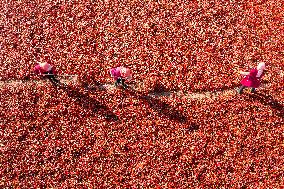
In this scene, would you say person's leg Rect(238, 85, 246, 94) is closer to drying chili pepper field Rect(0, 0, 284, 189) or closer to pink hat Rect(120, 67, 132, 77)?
drying chili pepper field Rect(0, 0, 284, 189)

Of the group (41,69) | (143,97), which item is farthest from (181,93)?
(41,69)

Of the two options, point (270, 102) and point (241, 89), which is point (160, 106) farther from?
point (270, 102)

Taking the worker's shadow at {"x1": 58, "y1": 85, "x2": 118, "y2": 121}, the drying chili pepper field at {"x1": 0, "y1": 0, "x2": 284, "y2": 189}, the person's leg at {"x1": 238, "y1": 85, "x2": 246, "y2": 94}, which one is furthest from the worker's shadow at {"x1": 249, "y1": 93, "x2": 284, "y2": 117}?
the worker's shadow at {"x1": 58, "y1": 85, "x2": 118, "y2": 121}

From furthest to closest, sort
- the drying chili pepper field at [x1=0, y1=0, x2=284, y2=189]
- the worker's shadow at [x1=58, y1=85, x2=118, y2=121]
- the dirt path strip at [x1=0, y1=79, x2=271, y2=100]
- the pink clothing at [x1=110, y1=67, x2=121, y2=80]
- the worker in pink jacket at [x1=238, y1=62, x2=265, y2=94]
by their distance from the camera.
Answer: the dirt path strip at [x1=0, y1=79, x2=271, y2=100], the worker's shadow at [x1=58, y1=85, x2=118, y2=121], the pink clothing at [x1=110, y1=67, x2=121, y2=80], the worker in pink jacket at [x1=238, y1=62, x2=265, y2=94], the drying chili pepper field at [x1=0, y1=0, x2=284, y2=189]

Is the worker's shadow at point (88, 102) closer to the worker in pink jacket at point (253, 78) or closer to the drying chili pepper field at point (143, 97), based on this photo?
the drying chili pepper field at point (143, 97)

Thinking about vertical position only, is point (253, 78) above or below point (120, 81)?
above

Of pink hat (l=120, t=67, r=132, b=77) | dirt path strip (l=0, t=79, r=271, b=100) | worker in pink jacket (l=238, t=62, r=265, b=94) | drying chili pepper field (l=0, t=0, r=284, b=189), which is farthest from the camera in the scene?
dirt path strip (l=0, t=79, r=271, b=100)

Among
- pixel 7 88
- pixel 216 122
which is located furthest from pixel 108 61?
pixel 216 122
